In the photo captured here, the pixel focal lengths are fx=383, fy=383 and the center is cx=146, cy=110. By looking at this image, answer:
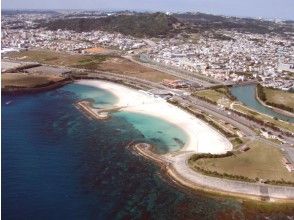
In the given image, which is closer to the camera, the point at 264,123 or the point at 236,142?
the point at 236,142

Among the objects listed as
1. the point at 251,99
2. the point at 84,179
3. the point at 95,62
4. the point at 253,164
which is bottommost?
the point at 251,99

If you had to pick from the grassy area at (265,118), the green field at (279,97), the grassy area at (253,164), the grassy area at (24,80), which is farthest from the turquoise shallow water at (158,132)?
the green field at (279,97)

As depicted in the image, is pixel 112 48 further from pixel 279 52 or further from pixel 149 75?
pixel 279 52

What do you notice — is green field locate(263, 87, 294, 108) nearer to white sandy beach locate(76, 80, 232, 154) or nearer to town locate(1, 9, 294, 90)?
town locate(1, 9, 294, 90)

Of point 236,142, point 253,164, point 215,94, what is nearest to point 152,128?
point 236,142

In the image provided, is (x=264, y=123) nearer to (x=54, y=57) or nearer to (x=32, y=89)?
(x=32, y=89)

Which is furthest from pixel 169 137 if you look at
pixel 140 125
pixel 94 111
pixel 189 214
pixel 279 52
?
pixel 279 52

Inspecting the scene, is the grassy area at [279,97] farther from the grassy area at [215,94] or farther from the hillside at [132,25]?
the hillside at [132,25]
